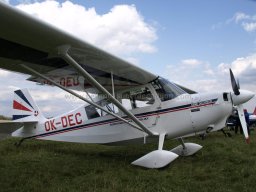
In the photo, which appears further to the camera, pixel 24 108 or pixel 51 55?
pixel 24 108

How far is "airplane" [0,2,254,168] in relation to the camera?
5.22m

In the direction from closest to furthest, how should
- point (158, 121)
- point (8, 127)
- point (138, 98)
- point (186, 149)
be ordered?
point (158, 121) < point (138, 98) < point (186, 149) < point (8, 127)

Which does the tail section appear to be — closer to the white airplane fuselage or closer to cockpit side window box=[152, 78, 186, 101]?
the white airplane fuselage

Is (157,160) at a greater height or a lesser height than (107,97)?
lesser

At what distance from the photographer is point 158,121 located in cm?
718

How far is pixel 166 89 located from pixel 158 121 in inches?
31.8

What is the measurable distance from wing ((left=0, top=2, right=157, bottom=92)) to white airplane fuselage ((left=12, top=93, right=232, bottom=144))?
2.93 ft

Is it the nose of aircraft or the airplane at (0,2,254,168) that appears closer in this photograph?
the airplane at (0,2,254,168)

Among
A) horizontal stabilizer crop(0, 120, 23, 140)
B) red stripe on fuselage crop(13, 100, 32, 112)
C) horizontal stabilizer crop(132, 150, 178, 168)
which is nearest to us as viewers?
horizontal stabilizer crop(132, 150, 178, 168)

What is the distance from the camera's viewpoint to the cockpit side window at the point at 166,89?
23.6 ft

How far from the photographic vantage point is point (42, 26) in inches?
178

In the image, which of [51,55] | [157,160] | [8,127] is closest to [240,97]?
[157,160]

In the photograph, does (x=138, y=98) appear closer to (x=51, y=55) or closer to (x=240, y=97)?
(x=240, y=97)

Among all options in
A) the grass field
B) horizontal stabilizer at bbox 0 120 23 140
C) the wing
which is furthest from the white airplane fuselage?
horizontal stabilizer at bbox 0 120 23 140
